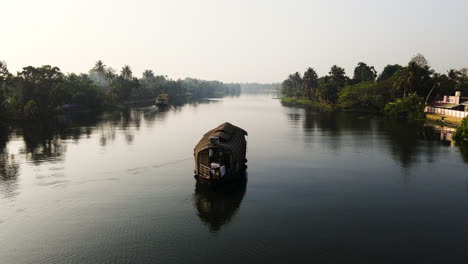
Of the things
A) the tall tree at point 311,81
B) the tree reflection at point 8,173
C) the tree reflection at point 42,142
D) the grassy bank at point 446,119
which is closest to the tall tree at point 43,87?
the tree reflection at point 42,142

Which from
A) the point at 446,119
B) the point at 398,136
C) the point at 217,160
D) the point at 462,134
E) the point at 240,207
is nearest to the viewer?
the point at 240,207

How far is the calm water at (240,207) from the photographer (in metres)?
23.5

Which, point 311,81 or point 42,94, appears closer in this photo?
point 42,94

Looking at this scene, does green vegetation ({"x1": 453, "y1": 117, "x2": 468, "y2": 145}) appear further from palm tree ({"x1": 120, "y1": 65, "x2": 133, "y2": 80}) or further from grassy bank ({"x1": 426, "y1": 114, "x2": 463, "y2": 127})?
palm tree ({"x1": 120, "y1": 65, "x2": 133, "y2": 80})

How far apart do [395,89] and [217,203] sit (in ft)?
346

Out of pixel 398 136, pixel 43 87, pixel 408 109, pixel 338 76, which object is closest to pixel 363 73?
pixel 338 76

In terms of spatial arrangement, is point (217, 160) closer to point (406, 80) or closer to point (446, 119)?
point (446, 119)

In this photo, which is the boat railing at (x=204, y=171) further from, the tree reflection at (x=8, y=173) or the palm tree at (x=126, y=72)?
the palm tree at (x=126, y=72)

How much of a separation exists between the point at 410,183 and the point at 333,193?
1037cm

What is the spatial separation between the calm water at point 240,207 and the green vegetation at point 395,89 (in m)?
48.4

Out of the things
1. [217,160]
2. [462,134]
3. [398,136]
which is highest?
[217,160]

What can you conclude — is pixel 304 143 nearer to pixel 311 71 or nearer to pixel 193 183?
pixel 193 183

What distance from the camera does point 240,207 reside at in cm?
3131

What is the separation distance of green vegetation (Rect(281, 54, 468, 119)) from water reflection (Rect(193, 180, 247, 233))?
8154cm
